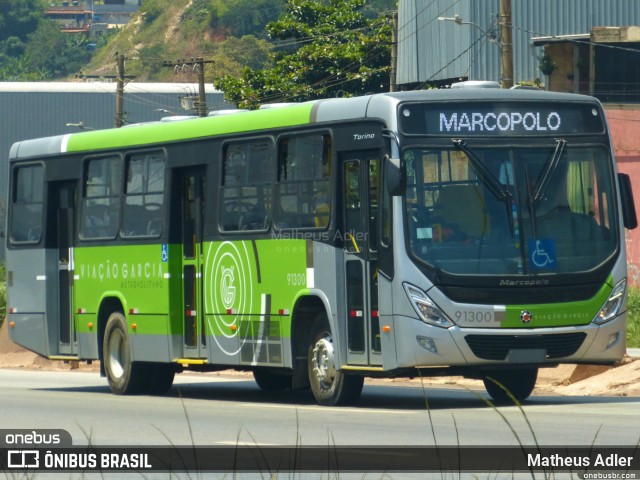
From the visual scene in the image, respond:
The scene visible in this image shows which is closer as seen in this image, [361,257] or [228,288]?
[361,257]

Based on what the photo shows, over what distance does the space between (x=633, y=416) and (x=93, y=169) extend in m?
8.84

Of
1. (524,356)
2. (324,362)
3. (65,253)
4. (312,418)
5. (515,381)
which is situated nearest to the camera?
(312,418)

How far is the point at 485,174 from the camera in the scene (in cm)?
1569

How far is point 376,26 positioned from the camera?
61.0 meters

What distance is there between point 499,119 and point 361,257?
6.24 feet

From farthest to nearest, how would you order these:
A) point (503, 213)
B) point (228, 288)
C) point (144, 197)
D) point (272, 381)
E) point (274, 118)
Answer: point (272, 381) → point (144, 197) → point (228, 288) → point (274, 118) → point (503, 213)

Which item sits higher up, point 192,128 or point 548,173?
point 192,128

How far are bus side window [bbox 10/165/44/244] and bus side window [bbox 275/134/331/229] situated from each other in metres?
5.71

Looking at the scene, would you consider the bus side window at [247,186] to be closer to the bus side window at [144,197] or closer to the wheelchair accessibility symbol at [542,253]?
the bus side window at [144,197]

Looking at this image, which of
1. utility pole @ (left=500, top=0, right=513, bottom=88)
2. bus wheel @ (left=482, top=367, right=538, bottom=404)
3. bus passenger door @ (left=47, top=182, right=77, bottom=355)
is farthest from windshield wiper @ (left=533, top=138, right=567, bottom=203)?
utility pole @ (left=500, top=0, right=513, bottom=88)

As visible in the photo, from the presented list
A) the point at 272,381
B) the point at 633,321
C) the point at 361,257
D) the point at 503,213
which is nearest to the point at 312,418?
Result: the point at 361,257

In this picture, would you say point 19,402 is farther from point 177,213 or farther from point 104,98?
point 104,98

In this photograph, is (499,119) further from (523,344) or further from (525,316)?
(523,344)

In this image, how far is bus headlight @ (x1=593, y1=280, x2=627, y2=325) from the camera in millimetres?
15898
